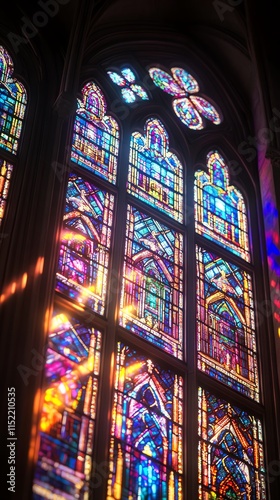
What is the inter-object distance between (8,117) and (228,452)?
488cm

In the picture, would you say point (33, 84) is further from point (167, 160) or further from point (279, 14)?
point (279, 14)

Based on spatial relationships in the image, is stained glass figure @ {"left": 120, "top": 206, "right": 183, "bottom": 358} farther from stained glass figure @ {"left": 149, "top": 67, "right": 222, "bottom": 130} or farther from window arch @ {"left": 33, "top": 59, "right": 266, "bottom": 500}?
stained glass figure @ {"left": 149, "top": 67, "right": 222, "bottom": 130}

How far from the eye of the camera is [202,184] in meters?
13.5

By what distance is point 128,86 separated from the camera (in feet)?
45.5

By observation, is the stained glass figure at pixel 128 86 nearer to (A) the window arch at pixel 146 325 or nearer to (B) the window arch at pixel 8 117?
(A) the window arch at pixel 146 325

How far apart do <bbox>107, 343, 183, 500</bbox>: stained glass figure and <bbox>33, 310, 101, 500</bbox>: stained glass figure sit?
30 cm

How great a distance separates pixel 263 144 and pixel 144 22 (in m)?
2.72

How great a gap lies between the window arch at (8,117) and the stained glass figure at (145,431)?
2.30 meters

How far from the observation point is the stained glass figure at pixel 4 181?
1080 centimetres

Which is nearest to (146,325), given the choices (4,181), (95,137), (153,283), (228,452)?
(153,283)

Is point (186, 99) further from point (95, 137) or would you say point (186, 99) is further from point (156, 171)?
point (95, 137)

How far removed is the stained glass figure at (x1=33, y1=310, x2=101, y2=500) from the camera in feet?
29.9

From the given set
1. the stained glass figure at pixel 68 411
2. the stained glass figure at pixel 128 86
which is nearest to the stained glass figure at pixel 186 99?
the stained glass figure at pixel 128 86

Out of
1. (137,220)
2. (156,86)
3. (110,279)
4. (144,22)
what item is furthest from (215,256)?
(144,22)
